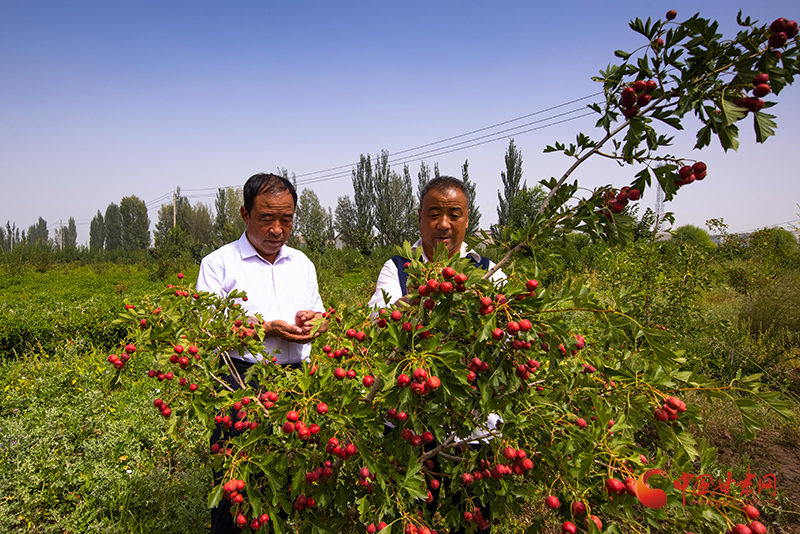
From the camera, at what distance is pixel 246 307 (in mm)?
2078

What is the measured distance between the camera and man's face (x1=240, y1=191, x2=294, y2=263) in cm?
208

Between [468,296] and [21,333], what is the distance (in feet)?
21.0

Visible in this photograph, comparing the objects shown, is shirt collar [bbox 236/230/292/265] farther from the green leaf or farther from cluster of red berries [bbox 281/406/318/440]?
the green leaf

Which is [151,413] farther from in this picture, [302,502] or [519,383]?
[519,383]

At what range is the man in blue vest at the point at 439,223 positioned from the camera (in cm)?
194

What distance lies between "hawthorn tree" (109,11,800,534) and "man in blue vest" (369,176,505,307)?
603 mm

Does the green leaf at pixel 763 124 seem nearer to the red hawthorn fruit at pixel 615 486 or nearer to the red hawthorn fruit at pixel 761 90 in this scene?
the red hawthorn fruit at pixel 761 90

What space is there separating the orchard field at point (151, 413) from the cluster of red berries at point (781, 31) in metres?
0.60

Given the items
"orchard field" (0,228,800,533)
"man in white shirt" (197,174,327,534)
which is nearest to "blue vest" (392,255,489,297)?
"orchard field" (0,228,800,533)

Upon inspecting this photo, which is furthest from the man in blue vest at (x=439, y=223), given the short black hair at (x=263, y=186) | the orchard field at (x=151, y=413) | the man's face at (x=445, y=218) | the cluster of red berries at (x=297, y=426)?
the cluster of red berries at (x=297, y=426)

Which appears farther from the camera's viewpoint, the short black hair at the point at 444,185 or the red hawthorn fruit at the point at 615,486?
the short black hair at the point at 444,185

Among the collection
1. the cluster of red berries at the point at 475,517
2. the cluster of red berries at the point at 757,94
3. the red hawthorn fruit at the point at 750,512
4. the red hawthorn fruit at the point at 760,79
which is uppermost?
the red hawthorn fruit at the point at 760,79

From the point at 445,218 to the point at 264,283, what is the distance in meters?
1.00

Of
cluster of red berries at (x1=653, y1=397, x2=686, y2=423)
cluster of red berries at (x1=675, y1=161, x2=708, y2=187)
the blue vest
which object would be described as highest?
cluster of red berries at (x1=675, y1=161, x2=708, y2=187)
